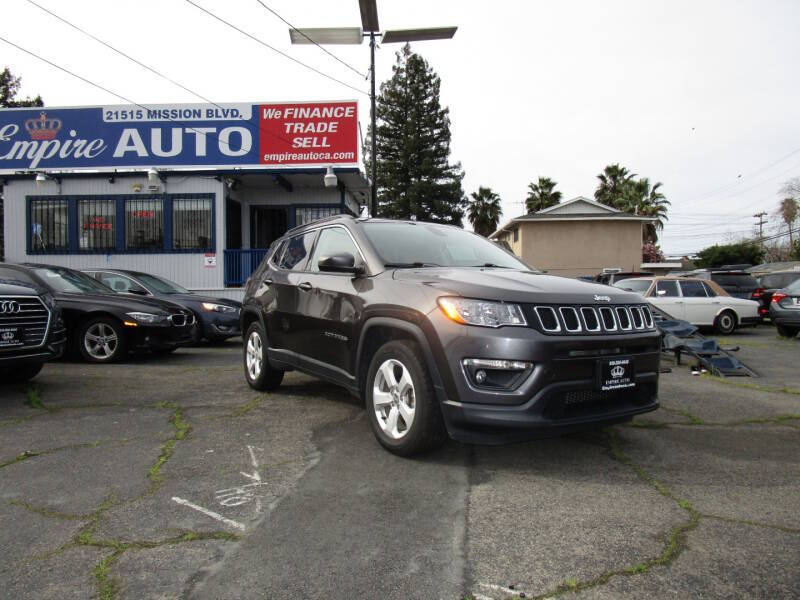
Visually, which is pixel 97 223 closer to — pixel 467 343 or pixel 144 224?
pixel 144 224

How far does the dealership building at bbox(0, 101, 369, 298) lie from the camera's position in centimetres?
1561

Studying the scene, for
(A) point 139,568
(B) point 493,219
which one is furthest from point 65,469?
(B) point 493,219

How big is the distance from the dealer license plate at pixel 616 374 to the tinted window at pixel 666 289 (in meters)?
11.0

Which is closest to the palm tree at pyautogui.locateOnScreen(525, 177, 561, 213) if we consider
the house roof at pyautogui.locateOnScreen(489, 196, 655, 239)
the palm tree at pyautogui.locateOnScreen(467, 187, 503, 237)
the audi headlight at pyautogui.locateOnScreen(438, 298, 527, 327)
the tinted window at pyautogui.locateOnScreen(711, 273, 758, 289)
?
the palm tree at pyautogui.locateOnScreen(467, 187, 503, 237)

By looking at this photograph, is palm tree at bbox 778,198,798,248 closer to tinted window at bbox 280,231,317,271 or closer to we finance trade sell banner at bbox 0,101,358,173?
we finance trade sell banner at bbox 0,101,358,173

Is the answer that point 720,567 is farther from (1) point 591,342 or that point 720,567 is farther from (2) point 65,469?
(2) point 65,469

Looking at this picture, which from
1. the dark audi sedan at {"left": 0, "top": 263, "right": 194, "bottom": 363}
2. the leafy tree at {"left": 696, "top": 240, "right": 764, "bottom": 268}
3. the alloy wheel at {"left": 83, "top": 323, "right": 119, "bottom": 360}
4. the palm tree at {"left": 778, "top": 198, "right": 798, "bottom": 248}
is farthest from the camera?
the palm tree at {"left": 778, "top": 198, "right": 798, "bottom": 248}

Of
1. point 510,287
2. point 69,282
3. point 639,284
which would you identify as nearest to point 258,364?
point 510,287

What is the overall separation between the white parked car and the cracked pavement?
8.81m

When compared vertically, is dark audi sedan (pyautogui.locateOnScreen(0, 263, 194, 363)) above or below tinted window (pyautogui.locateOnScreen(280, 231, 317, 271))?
below

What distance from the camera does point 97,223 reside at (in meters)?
16.1

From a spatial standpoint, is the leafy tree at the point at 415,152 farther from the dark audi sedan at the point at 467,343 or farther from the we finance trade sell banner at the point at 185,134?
the dark audi sedan at the point at 467,343

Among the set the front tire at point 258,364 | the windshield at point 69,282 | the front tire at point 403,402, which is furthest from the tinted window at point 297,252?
the windshield at point 69,282

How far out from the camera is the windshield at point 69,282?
8.14m
